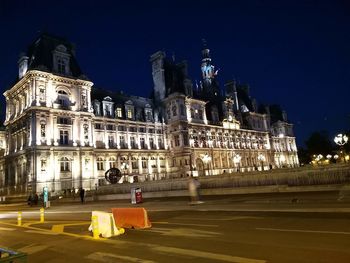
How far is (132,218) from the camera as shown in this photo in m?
12.5

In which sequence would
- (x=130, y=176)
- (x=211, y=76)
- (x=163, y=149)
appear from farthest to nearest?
1. (x=211, y=76)
2. (x=163, y=149)
3. (x=130, y=176)

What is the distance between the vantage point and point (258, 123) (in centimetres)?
9050

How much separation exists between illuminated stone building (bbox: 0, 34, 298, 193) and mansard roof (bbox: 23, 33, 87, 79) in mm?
189

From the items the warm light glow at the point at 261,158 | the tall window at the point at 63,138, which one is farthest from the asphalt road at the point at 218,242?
the warm light glow at the point at 261,158

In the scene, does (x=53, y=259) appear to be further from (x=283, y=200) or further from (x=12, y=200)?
(x=12, y=200)

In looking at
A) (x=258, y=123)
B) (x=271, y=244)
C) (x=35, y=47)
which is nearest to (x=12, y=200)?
(x=35, y=47)

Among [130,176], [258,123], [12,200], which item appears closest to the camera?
[12,200]

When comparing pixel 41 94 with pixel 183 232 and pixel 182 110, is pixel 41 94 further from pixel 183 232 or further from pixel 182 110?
pixel 183 232

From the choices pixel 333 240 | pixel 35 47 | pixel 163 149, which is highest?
pixel 35 47

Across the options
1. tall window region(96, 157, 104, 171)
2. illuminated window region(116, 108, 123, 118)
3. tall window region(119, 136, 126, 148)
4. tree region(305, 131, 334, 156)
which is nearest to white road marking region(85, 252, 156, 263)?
tall window region(96, 157, 104, 171)

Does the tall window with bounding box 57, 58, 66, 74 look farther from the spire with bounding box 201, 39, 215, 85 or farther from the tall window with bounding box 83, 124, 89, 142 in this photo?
the spire with bounding box 201, 39, 215, 85

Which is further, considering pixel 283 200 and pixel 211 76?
pixel 211 76

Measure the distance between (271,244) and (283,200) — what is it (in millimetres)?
11243

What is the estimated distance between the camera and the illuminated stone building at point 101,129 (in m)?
46.6
